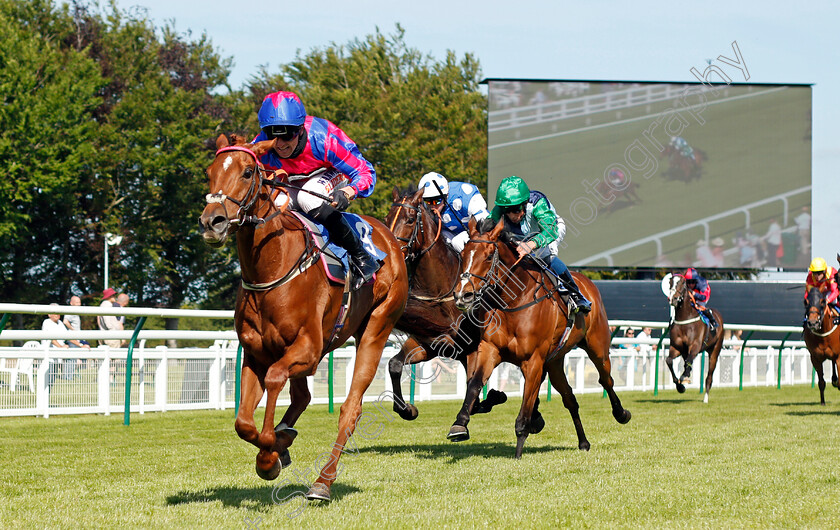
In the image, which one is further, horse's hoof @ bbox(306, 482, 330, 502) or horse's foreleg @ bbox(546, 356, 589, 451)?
horse's foreleg @ bbox(546, 356, 589, 451)

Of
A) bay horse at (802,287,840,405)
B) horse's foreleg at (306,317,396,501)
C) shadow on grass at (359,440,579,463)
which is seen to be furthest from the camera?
bay horse at (802,287,840,405)

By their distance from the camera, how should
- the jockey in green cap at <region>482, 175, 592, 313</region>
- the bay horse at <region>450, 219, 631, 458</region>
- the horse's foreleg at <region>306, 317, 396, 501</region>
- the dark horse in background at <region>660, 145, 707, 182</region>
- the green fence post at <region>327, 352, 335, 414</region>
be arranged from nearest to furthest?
the horse's foreleg at <region>306, 317, 396, 501</region>
the bay horse at <region>450, 219, 631, 458</region>
the jockey in green cap at <region>482, 175, 592, 313</region>
the green fence post at <region>327, 352, 335, 414</region>
the dark horse in background at <region>660, 145, 707, 182</region>

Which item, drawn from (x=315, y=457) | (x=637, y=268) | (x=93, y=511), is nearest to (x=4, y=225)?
(x=637, y=268)

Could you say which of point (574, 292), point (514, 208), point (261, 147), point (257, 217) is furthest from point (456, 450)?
point (261, 147)

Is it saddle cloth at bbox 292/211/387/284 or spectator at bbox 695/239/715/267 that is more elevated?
spectator at bbox 695/239/715/267

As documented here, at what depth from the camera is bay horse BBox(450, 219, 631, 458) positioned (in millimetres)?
7414

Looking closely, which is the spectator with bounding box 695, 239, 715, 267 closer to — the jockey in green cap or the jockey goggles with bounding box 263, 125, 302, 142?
the jockey in green cap

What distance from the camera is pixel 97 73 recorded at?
30.3 meters

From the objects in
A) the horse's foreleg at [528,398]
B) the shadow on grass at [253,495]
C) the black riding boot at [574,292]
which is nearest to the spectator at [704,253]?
the black riding boot at [574,292]

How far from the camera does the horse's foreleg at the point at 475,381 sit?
724 centimetres

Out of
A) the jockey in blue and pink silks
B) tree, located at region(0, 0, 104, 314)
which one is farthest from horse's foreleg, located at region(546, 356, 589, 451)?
tree, located at region(0, 0, 104, 314)

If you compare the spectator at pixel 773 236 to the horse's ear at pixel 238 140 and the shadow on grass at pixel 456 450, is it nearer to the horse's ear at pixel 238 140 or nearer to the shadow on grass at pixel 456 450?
the shadow on grass at pixel 456 450

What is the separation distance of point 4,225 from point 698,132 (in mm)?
18421

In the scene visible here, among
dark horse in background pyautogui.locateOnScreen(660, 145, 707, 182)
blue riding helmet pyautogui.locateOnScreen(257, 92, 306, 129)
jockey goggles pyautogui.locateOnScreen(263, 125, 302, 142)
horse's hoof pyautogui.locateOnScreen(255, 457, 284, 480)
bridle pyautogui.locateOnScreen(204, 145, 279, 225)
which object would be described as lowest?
horse's hoof pyautogui.locateOnScreen(255, 457, 284, 480)
